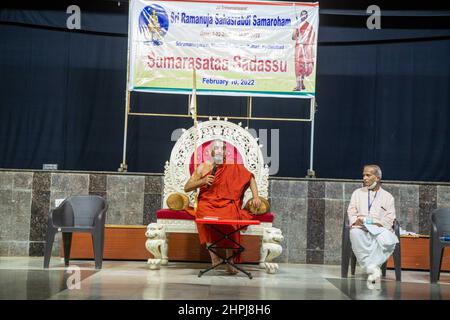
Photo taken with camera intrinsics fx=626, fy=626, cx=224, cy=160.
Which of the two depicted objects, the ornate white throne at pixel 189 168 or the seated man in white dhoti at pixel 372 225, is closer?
the seated man in white dhoti at pixel 372 225

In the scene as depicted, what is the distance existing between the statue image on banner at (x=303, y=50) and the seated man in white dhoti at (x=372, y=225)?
1554 millimetres

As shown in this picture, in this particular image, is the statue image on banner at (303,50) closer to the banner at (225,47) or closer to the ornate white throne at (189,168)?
the banner at (225,47)

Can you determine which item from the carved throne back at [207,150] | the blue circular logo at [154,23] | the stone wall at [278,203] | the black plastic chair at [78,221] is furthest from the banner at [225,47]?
the black plastic chair at [78,221]

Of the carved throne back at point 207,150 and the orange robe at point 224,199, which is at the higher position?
the carved throne back at point 207,150

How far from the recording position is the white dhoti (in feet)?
16.1

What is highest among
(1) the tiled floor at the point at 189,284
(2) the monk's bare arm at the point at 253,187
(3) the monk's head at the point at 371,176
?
(3) the monk's head at the point at 371,176

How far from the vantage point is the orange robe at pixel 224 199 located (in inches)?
203

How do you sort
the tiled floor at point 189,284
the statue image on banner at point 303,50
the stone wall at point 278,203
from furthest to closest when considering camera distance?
the statue image on banner at point 303,50
the stone wall at point 278,203
the tiled floor at point 189,284

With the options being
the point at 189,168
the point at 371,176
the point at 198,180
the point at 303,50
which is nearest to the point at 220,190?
the point at 198,180

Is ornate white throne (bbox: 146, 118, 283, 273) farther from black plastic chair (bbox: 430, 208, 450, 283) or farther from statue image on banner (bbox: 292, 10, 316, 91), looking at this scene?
black plastic chair (bbox: 430, 208, 450, 283)

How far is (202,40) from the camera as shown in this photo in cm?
→ 641

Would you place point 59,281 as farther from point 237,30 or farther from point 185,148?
point 237,30

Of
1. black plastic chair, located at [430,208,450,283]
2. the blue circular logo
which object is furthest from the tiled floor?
the blue circular logo

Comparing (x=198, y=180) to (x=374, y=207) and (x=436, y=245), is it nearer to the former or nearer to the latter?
(x=374, y=207)
